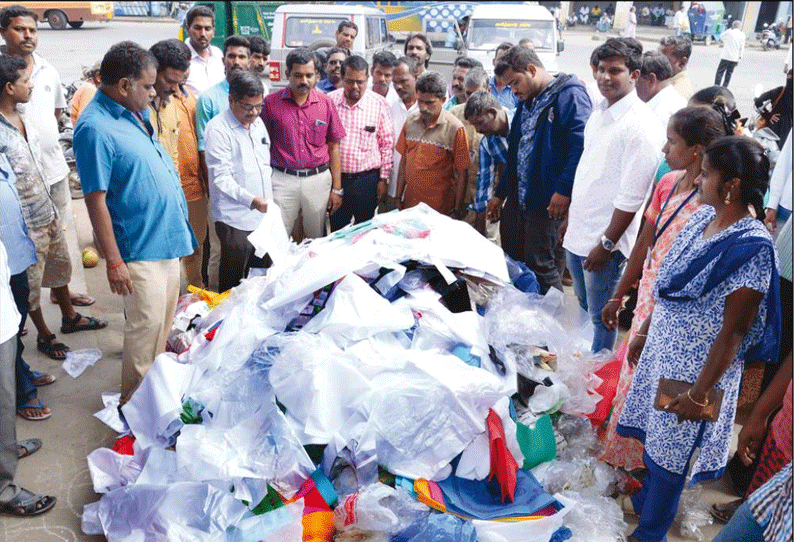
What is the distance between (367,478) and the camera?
7.56 feet

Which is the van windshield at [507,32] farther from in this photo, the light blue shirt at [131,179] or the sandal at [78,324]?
the light blue shirt at [131,179]

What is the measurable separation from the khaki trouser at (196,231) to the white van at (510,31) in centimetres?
677

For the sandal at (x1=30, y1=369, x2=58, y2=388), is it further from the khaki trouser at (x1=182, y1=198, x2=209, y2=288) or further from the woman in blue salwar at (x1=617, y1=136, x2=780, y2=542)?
the woman in blue salwar at (x1=617, y1=136, x2=780, y2=542)

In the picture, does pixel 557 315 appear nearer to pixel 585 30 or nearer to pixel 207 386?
pixel 207 386

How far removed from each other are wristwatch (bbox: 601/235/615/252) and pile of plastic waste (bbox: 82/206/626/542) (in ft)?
1.55

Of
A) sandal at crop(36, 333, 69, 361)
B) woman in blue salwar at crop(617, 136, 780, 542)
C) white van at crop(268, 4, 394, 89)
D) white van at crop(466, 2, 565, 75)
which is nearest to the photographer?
woman in blue salwar at crop(617, 136, 780, 542)

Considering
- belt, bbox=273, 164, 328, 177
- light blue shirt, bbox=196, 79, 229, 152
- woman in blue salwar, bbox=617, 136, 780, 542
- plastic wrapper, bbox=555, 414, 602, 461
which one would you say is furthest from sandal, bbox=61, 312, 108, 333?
woman in blue salwar, bbox=617, 136, 780, 542

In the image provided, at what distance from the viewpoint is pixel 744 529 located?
1.67 metres

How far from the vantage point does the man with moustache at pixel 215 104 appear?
385 cm

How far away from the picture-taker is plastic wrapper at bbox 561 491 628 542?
2.23 m

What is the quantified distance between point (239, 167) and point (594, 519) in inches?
103

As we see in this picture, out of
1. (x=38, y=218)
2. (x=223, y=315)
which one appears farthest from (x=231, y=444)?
(x=38, y=218)

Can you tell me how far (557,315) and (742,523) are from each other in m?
1.68

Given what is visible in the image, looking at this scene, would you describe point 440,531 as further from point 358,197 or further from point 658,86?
point 658,86
